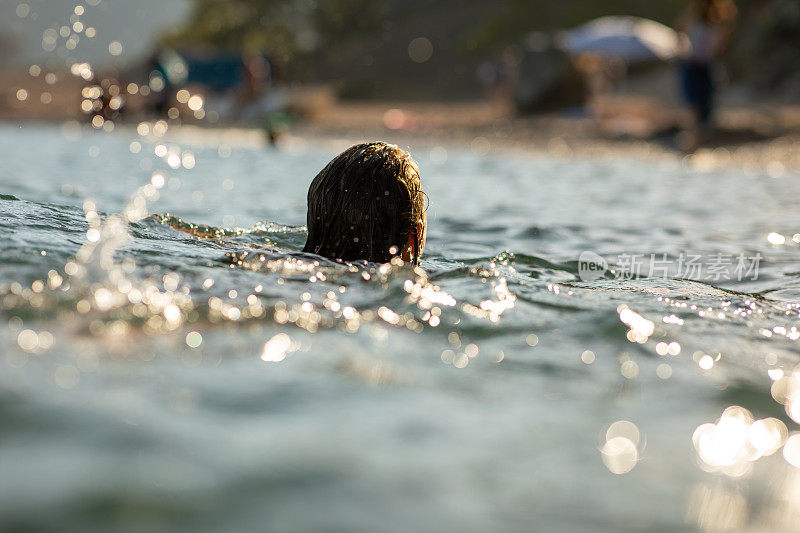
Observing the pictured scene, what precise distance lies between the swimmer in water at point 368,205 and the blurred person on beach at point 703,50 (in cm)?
903

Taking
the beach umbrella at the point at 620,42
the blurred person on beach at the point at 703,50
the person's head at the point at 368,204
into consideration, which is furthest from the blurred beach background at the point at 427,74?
the person's head at the point at 368,204

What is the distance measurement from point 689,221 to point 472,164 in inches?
214

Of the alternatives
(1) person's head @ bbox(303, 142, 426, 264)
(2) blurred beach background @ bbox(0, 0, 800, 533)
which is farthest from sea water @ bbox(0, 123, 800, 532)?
(1) person's head @ bbox(303, 142, 426, 264)

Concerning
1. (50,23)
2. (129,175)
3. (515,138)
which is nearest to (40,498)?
(50,23)

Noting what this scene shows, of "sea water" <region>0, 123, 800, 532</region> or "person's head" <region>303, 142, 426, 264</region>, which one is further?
"person's head" <region>303, 142, 426, 264</region>

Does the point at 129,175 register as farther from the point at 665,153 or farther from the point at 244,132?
the point at 244,132

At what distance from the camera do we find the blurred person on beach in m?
11.4

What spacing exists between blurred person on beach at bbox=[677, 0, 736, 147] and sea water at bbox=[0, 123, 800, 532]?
7.44 meters

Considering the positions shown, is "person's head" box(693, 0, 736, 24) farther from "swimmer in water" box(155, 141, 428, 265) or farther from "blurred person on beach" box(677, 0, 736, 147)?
"swimmer in water" box(155, 141, 428, 265)

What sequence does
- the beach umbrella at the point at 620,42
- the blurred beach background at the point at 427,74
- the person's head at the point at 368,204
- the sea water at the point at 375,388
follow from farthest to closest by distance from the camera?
the beach umbrella at the point at 620,42, the blurred beach background at the point at 427,74, the person's head at the point at 368,204, the sea water at the point at 375,388

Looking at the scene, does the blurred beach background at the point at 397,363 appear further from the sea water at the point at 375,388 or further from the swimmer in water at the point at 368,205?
the swimmer in water at the point at 368,205

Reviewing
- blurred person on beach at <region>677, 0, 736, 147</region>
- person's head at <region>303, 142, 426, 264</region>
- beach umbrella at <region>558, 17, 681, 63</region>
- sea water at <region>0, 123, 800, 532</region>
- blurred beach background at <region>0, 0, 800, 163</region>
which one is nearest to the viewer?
sea water at <region>0, 123, 800, 532</region>

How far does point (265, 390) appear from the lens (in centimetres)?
218

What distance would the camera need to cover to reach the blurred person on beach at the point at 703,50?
11.4m
